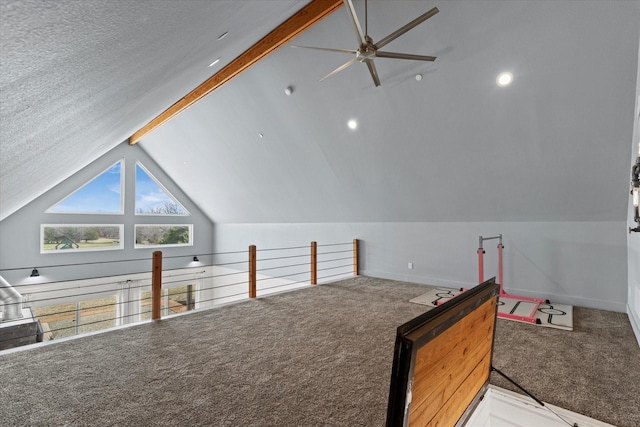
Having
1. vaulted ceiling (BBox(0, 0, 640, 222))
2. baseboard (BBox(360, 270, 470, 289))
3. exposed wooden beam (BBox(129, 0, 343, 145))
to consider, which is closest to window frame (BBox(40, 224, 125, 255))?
vaulted ceiling (BBox(0, 0, 640, 222))

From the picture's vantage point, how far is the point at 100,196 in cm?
761

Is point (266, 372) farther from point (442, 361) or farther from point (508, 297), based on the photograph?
point (508, 297)

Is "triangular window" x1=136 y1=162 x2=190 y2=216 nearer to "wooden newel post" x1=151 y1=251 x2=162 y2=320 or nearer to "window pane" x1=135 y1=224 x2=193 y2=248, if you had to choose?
"window pane" x1=135 y1=224 x2=193 y2=248

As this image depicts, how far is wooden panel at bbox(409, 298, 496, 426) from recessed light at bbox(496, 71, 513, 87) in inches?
107

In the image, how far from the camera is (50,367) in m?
2.43

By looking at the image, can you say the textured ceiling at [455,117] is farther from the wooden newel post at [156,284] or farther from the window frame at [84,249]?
the window frame at [84,249]

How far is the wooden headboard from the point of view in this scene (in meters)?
0.79

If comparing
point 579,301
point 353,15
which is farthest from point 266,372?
point 579,301

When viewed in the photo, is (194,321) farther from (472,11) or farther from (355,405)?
(472,11)

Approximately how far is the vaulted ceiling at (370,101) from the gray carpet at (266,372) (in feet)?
5.20

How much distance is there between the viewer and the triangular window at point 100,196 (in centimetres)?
721

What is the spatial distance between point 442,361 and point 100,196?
8825mm

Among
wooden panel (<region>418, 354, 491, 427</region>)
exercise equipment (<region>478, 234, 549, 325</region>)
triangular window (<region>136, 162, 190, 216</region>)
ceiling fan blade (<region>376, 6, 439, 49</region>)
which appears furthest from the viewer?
triangular window (<region>136, 162, 190, 216</region>)

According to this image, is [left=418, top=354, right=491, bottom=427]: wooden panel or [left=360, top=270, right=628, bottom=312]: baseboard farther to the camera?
[left=360, top=270, right=628, bottom=312]: baseboard
